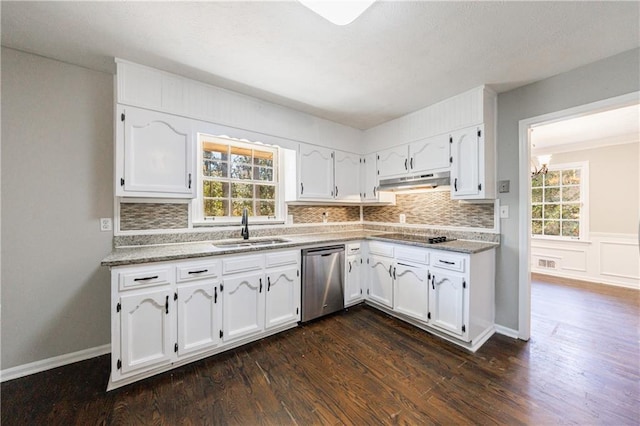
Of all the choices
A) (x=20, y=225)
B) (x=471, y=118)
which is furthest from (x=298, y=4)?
(x=20, y=225)

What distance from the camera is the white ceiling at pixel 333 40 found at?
4.83ft

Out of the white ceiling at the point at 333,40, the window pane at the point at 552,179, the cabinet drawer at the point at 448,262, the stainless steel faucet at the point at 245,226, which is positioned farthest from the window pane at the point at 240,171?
the window pane at the point at 552,179

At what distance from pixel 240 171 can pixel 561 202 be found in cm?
573

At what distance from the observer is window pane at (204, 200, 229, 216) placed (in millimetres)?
2709

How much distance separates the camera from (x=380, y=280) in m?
3.03

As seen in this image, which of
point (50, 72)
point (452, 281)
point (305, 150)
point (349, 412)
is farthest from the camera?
point (305, 150)

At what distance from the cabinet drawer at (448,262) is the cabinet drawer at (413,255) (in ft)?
0.29

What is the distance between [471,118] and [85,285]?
3917 mm

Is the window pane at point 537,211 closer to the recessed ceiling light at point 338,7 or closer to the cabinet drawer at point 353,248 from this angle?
the cabinet drawer at point 353,248

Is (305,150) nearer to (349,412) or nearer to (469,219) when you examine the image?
(469,219)

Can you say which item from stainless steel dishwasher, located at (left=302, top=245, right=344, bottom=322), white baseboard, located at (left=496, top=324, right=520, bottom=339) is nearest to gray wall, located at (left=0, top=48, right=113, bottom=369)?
stainless steel dishwasher, located at (left=302, top=245, right=344, bottom=322)

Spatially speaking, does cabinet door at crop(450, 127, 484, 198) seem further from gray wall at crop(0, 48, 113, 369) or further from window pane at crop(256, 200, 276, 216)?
gray wall at crop(0, 48, 113, 369)

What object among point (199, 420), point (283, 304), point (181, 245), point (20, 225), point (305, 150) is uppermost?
point (305, 150)

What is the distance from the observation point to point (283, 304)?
8.25 ft
